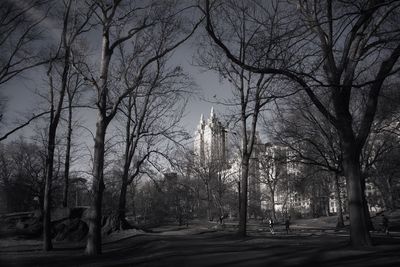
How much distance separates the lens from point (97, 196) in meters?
14.3

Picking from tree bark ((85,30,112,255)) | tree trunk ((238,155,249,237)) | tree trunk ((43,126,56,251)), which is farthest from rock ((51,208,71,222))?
tree trunk ((238,155,249,237))

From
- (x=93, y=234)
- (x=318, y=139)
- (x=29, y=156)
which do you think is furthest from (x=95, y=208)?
(x=29, y=156)

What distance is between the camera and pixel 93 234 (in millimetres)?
14031

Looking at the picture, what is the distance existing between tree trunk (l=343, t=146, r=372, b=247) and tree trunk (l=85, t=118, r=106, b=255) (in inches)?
375

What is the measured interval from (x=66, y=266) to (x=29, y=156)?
1610 inches

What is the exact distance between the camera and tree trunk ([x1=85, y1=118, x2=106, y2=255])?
46.1ft

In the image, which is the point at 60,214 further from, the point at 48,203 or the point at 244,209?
the point at 244,209

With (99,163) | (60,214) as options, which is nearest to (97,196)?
(99,163)

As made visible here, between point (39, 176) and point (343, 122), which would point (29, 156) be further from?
point (343, 122)

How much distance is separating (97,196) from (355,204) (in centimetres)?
974

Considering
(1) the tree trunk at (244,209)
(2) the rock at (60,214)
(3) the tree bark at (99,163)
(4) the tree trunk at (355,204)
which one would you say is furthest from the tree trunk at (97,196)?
(2) the rock at (60,214)

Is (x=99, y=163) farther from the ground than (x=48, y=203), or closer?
farther from the ground

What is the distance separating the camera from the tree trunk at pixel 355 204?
509 inches

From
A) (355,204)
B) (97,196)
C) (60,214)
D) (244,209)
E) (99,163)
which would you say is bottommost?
(60,214)
